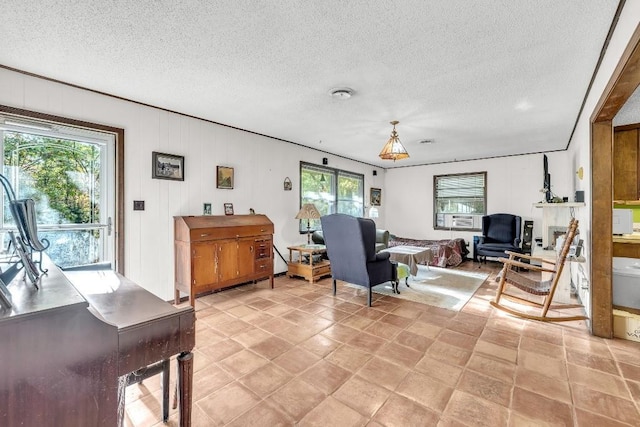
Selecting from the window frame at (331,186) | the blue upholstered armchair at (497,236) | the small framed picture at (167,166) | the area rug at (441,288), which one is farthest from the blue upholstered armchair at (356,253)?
the blue upholstered armchair at (497,236)

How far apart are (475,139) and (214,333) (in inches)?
189

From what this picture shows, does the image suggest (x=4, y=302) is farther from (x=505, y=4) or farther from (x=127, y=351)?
(x=505, y=4)

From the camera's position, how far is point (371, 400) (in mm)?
1812

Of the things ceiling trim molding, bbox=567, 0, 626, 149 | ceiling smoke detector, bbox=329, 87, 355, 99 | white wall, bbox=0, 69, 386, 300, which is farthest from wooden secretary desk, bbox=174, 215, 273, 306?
ceiling trim molding, bbox=567, 0, 626, 149

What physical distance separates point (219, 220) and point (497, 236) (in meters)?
5.45

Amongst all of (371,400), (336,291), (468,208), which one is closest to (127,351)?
(371,400)

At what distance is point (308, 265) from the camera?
4.63 meters

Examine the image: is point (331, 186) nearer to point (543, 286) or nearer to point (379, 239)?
point (379, 239)

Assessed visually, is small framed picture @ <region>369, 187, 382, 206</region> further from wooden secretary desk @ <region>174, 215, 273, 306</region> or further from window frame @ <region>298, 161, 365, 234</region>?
wooden secretary desk @ <region>174, 215, 273, 306</region>

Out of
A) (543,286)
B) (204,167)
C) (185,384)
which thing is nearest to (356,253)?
(543,286)

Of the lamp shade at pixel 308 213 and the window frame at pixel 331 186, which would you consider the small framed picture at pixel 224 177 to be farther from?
the window frame at pixel 331 186

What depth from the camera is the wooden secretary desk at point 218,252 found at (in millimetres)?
3424

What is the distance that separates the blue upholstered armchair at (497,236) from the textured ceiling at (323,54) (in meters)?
2.56

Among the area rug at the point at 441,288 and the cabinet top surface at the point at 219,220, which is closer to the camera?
the cabinet top surface at the point at 219,220
